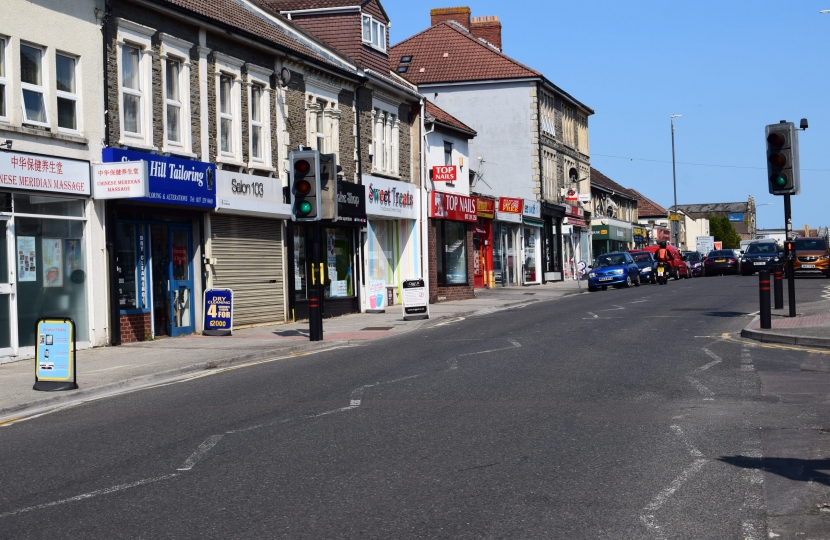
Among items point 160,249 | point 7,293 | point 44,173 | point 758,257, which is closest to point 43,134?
point 44,173

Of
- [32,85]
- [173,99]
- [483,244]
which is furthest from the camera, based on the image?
[483,244]

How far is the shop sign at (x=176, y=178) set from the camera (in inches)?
799

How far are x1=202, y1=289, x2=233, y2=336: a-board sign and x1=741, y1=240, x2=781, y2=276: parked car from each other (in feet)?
109

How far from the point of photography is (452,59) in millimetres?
55906

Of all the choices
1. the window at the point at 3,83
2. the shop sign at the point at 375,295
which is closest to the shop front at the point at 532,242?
the shop sign at the point at 375,295

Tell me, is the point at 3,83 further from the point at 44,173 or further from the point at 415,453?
the point at 415,453

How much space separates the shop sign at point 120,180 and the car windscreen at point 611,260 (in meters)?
28.7

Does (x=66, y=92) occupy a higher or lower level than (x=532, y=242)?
higher

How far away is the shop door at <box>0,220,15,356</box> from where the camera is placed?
1747 centimetres

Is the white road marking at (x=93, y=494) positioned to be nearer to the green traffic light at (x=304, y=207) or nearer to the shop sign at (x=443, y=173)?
the green traffic light at (x=304, y=207)

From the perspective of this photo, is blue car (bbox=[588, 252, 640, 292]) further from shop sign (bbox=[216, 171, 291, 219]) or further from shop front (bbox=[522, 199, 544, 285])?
shop sign (bbox=[216, 171, 291, 219])

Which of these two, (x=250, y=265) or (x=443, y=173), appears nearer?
(x=250, y=265)

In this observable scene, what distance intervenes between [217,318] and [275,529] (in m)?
16.6

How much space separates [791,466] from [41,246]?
14411 millimetres
